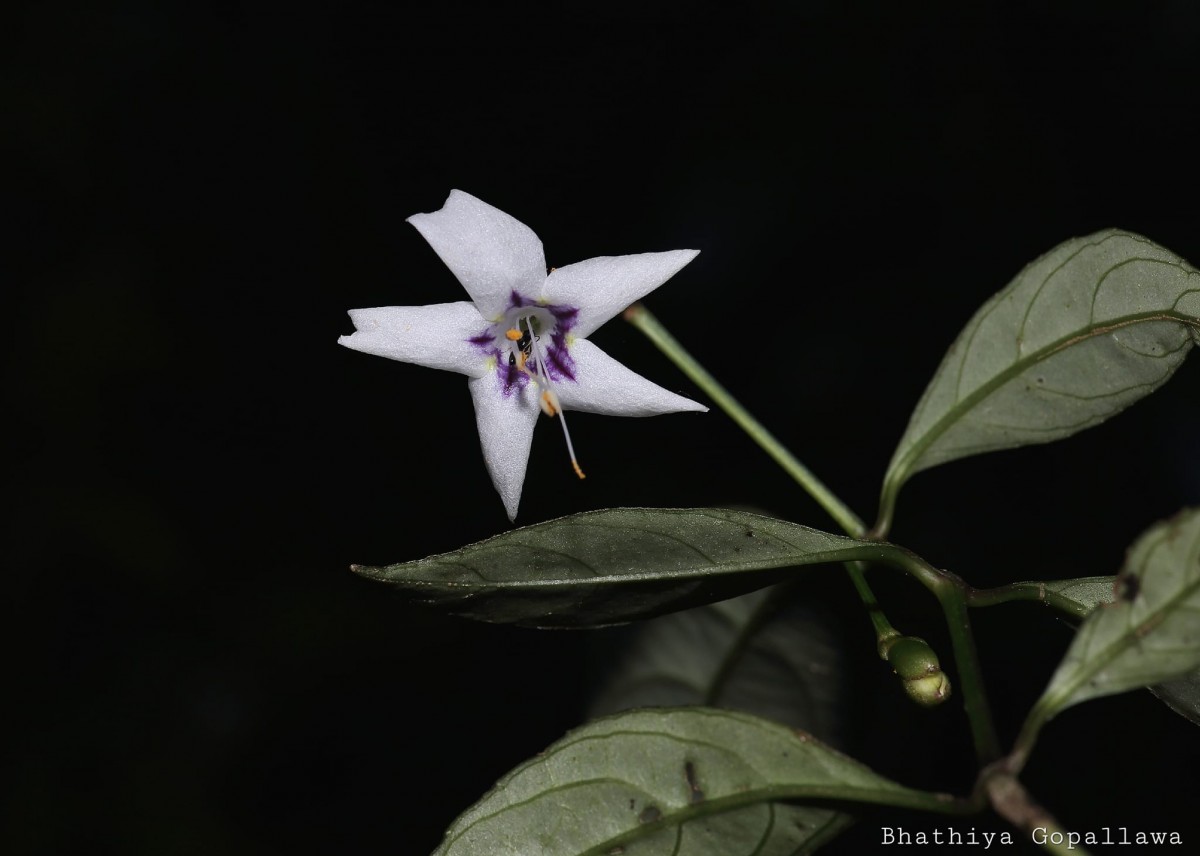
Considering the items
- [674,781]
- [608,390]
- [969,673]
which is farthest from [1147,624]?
[608,390]

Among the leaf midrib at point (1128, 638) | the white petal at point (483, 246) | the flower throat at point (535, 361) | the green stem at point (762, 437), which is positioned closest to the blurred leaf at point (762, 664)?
the green stem at point (762, 437)

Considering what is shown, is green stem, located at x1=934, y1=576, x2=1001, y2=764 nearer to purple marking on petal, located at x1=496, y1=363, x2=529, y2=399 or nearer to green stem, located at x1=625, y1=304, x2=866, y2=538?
green stem, located at x1=625, y1=304, x2=866, y2=538

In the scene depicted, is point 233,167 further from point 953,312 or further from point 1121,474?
point 1121,474

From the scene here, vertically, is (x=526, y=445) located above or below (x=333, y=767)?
above

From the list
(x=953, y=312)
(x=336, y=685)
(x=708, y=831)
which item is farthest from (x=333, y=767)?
(x=953, y=312)

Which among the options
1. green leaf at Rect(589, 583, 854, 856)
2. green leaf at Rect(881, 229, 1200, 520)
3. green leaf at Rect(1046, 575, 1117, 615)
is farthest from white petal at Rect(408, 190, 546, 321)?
green leaf at Rect(1046, 575, 1117, 615)

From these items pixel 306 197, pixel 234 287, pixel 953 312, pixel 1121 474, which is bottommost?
pixel 1121 474

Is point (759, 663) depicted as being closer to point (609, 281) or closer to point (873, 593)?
point (873, 593)
